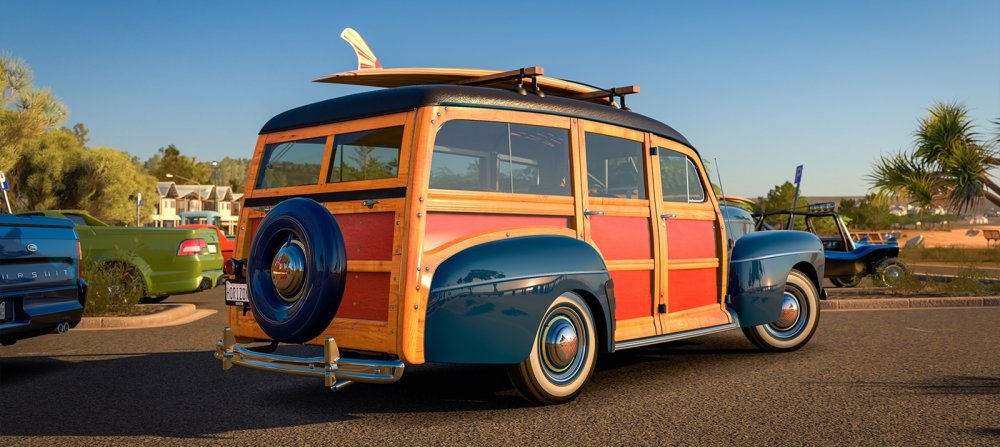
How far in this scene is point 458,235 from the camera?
16.4 ft

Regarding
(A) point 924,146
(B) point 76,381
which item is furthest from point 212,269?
(A) point 924,146

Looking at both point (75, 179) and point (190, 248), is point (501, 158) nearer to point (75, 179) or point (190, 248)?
point (190, 248)

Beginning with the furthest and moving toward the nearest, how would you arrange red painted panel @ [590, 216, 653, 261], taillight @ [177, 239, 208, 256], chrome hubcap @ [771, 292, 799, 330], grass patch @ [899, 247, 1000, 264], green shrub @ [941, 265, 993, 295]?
grass patch @ [899, 247, 1000, 264] < green shrub @ [941, 265, 993, 295] < taillight @ [177, 239, 208, 256] < chrome hubcap @ [771, 292, 799, 330] < red painted panel @ [590, 216, 653, 261]

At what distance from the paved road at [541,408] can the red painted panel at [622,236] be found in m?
1.01

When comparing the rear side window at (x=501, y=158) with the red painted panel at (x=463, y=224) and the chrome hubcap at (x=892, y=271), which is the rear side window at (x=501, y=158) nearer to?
the red painted panel at (x=463, y=224)

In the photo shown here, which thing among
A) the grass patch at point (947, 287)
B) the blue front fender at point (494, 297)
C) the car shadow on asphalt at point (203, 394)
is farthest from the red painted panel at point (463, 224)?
the grass patch at point (947, 287)

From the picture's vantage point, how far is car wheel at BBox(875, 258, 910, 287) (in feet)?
48.9

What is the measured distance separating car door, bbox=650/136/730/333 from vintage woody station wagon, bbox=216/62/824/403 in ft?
0.10

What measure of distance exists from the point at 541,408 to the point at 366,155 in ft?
6.60

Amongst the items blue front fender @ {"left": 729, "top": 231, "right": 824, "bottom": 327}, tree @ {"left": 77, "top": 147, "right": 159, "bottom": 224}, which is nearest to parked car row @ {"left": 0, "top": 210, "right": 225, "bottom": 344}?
blue front fender @ {"left": 729, "top": 231, "right": 824, "bottom": 327}

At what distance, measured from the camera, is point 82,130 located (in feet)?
391

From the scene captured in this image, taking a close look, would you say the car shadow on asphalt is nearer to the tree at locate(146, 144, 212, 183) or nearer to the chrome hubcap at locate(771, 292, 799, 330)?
the chrome hubcap at locate(771, 292, 799, 330)

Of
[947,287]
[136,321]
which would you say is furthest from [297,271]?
[947,287]

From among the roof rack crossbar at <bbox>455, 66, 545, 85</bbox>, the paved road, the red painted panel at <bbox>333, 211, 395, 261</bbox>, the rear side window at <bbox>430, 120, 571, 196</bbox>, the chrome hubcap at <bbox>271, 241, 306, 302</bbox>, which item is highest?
the roof rack crossbar at <bbox>455, 66, 545, 85</bbox>
